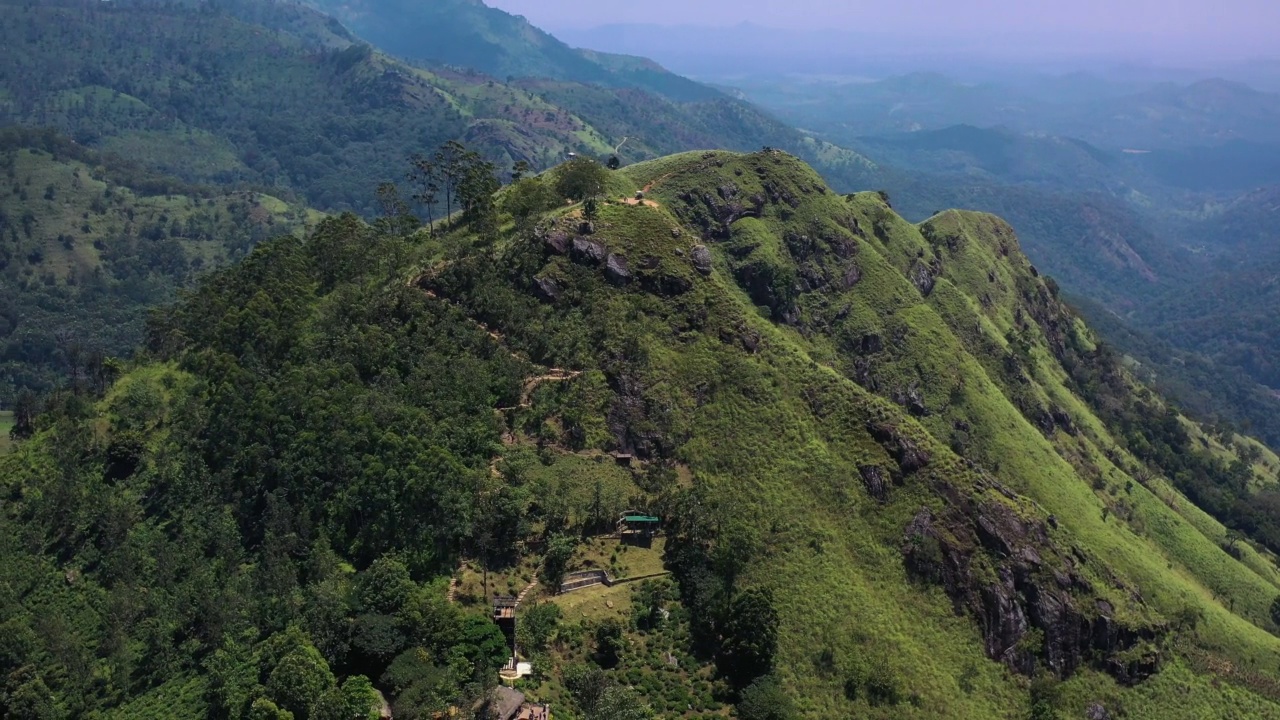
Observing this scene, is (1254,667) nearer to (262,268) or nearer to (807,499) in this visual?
(807,499)

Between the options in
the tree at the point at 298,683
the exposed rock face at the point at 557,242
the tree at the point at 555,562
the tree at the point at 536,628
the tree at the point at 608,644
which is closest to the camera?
the tree at the point at 298,683

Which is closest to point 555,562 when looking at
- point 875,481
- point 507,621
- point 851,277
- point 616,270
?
point 507,621

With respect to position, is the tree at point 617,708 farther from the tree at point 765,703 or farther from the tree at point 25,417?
the tree at point 25,417

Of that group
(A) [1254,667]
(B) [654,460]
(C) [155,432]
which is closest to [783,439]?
(B) [654,460]

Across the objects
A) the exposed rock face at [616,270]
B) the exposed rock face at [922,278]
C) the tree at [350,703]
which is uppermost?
the exposed rock face at [616,270]

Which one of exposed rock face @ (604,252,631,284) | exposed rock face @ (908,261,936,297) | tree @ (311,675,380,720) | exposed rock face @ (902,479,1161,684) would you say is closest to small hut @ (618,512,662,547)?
exposed rock face @ (902,479,1161,684)

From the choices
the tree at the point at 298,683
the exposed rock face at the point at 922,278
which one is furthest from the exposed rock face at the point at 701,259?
the tree at the point at 298,683

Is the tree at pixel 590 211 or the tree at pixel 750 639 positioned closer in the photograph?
the tree at pixel 750 639
